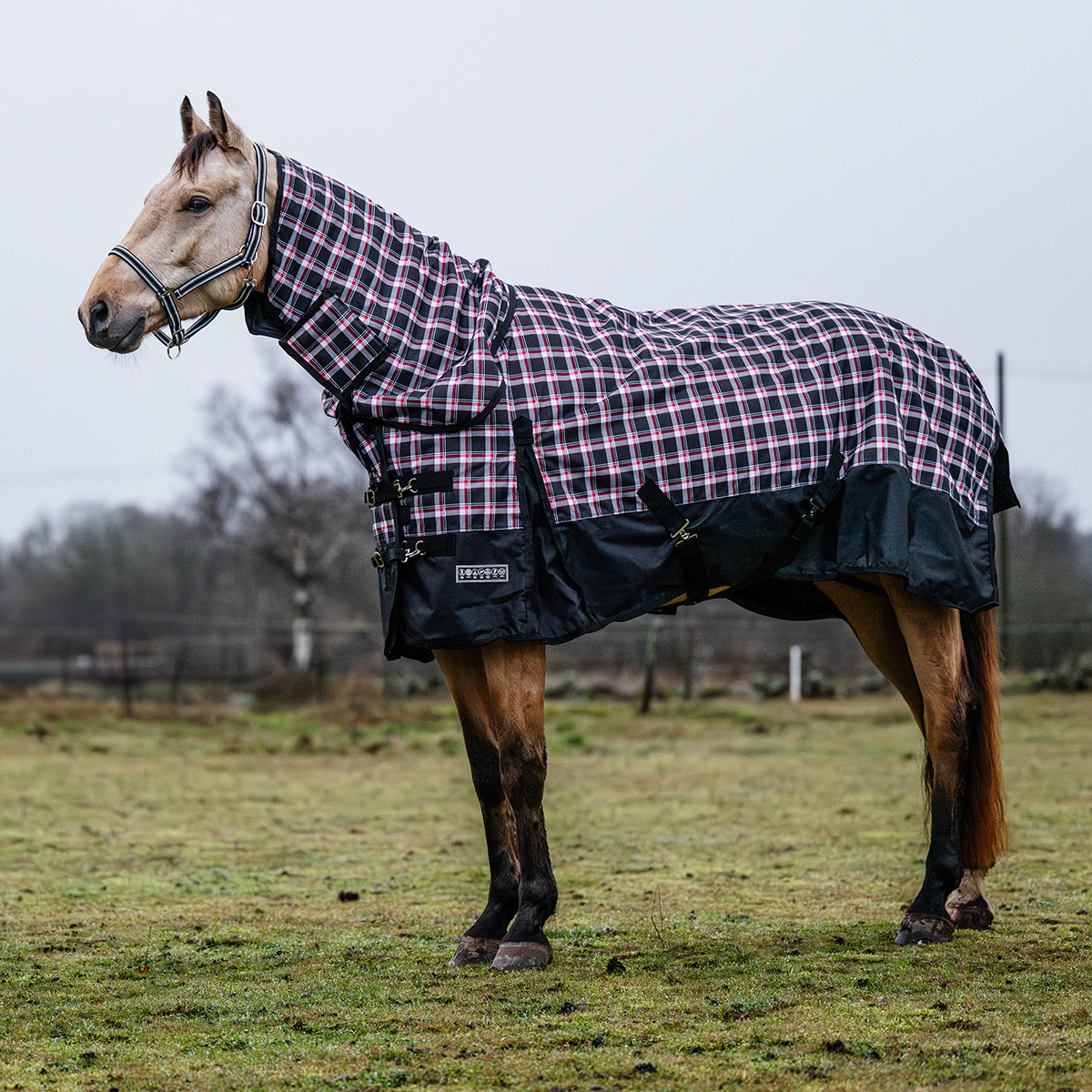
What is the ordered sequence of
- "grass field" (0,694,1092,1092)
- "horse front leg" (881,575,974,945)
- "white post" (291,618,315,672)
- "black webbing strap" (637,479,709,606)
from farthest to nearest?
1. "white post" (291,618,315,672)
2. "horse front leg" (881,575,974,945)
3. "black webbing strap" (637,479,709,606)
4. "grass field" (0,694,1092,1092)

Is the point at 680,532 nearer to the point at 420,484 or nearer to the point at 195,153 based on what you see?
the point at 420,484

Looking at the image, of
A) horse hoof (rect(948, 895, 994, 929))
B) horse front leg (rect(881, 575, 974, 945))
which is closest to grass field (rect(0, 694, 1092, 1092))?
horse hoof (rect(948, 895, 994, 929))

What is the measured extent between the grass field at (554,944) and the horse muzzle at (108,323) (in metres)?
1.89

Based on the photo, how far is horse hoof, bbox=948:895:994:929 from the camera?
4.00 m

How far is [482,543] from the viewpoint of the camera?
3.46 meters

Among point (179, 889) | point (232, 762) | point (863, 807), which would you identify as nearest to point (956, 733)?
point (179, 889)

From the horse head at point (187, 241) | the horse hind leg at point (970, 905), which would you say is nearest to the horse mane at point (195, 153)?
the horse head at point (187, 241)

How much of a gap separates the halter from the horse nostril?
0.47 ft

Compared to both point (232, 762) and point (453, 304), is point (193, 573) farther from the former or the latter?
point (453, 304)

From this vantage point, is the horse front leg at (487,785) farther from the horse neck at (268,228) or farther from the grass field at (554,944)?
the horse neck at (268,228)

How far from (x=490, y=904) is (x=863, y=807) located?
499 cm

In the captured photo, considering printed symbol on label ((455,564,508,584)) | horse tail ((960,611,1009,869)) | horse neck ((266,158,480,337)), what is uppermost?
horse neck ((266,158,480,337))

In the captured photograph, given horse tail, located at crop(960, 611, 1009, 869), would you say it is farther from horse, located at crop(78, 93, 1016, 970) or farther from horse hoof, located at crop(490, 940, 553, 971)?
horse hoof, located at crop(490, 940, 553, 971)

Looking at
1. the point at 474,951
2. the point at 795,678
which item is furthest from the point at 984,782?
the point at 795,678
